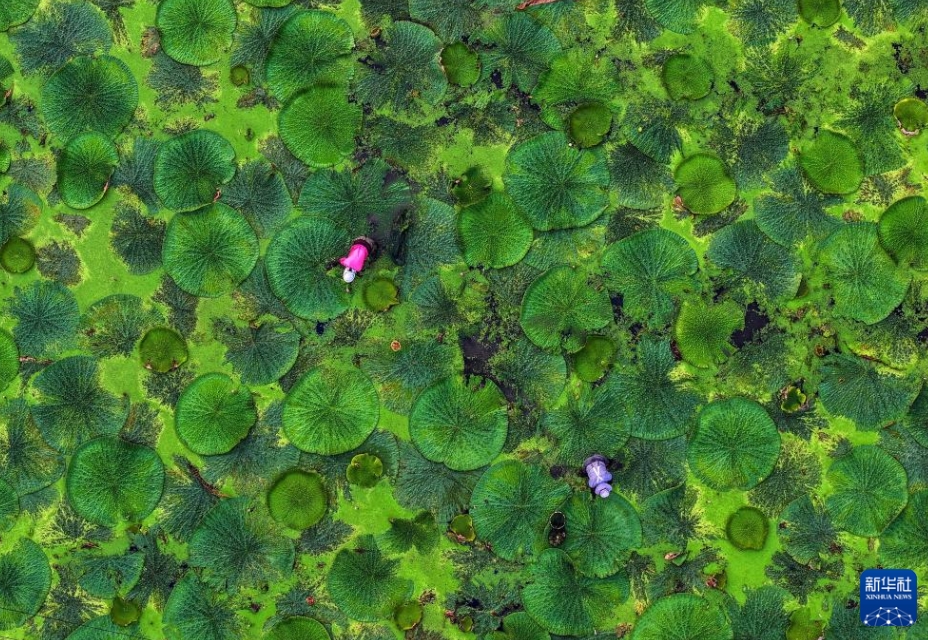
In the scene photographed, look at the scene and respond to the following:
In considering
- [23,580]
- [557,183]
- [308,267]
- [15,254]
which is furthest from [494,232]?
[23,580]

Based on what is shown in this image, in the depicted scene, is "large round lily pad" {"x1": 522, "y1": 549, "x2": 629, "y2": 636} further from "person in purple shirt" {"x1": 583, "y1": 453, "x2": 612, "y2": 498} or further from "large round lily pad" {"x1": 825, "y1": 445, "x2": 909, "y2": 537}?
"large round lily pad" {"x1": 825, "y1": 445, "x2": 909, "y2": 537}

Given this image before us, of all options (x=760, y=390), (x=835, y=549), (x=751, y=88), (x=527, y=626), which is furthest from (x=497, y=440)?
(x=751, y=88)

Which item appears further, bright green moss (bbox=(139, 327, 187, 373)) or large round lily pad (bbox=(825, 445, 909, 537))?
bright green moss (bbox=(139, 327, 187, 373))

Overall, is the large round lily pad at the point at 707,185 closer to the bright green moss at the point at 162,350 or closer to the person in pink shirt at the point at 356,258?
the person in pink shirt at the point at 356,258

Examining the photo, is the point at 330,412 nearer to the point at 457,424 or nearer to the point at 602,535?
the point at 457,424

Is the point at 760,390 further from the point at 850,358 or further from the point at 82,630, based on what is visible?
the point at 82,630

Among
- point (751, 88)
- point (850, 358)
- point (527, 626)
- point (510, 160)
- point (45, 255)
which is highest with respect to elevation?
point (751, 88)

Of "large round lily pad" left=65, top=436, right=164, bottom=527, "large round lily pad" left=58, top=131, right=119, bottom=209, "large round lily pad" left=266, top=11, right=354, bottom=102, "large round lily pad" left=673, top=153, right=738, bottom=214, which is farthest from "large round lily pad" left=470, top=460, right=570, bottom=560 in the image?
"large round lily pad" left=58, top=131, right=119, bottom=209
